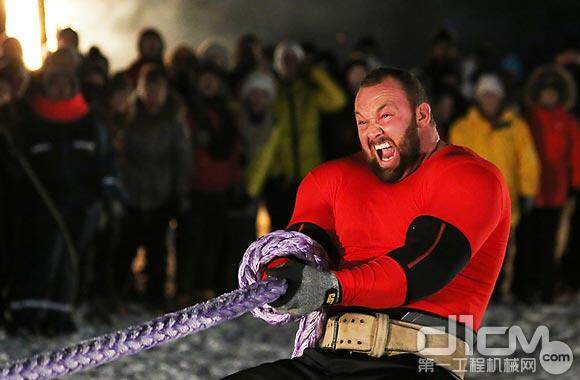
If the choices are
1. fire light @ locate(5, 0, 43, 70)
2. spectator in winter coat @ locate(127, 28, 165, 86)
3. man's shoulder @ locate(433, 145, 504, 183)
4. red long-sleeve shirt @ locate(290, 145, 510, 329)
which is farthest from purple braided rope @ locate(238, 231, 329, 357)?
spectator in winter coat @ locate(127, 28, 165, 86)

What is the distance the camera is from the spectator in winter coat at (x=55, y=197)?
8.29 metres

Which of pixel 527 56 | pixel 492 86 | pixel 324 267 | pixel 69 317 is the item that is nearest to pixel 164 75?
pixel 69 317

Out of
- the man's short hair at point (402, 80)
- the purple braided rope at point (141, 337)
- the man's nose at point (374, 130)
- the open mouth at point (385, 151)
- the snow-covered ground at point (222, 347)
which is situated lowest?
the snow-covered ground at point (222, 347)

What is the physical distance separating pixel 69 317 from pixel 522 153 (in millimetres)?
3605

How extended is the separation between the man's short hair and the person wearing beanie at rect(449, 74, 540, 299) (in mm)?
5186

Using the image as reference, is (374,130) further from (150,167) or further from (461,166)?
(150,167)

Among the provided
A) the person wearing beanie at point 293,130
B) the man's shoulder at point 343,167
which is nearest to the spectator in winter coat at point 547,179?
the person wearing beanie at point 293,130

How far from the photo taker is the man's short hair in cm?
416

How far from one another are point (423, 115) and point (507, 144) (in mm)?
5408

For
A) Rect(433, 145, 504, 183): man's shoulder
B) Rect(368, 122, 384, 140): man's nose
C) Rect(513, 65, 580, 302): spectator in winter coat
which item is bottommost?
Rect(513, 65, 580, 302): spectator in winter coat

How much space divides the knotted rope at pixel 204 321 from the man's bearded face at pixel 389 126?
1.24ft

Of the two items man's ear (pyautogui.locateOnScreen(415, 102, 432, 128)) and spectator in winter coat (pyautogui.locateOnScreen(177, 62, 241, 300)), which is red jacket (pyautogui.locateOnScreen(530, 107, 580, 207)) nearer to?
spectator in winter coat (pyautogui.locateOnScreen(177, 62, 241, 300))

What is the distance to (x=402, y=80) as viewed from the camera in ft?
13.6

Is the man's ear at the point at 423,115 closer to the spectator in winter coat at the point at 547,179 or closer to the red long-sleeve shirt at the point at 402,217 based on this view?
the red long-sleeve shirt at the point at 402,217
